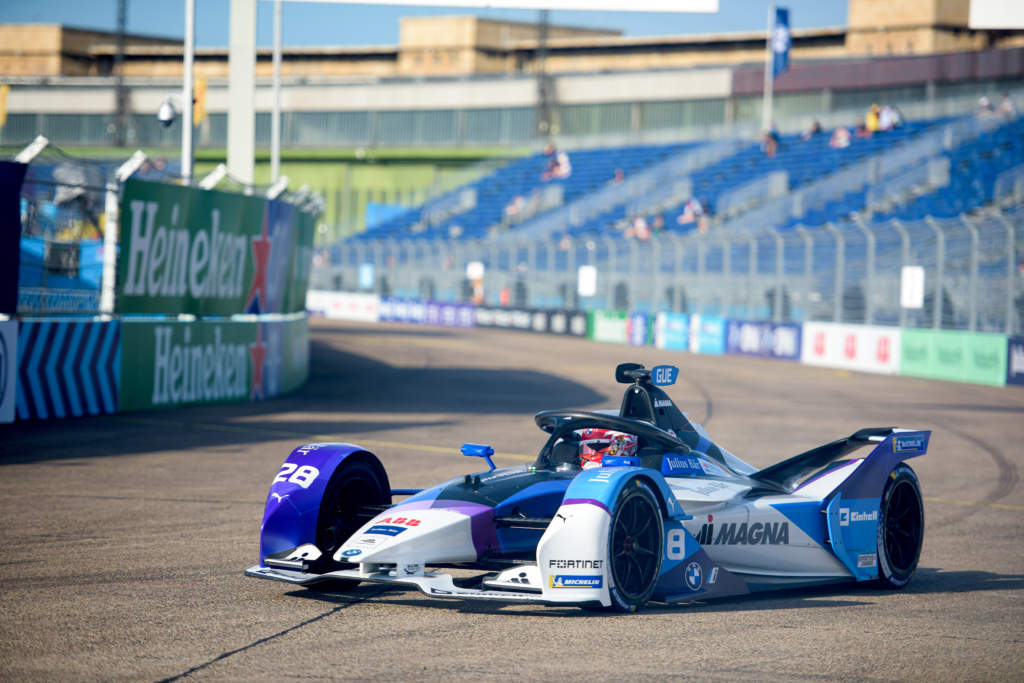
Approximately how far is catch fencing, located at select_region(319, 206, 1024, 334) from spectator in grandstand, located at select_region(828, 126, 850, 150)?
8.25 meters

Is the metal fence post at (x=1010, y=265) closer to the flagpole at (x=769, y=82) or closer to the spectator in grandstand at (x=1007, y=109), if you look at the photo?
the spectator in grandstand at (x=1007, y=109)

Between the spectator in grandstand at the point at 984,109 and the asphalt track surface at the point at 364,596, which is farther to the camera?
the spectator in grandstand at the point at 984,109

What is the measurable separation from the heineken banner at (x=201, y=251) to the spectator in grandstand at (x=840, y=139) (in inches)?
1090

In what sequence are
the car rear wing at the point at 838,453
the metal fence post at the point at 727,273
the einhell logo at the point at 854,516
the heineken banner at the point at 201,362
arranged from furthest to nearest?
the metal fence post at the point at 727,273 < the heineken banner at the point at 201,362 < the car rear wing at the point at 838,453 < the einhell logo at the point at 854,516

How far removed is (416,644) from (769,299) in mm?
26449

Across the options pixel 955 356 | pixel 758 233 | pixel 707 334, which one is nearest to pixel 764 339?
pixel 707 334

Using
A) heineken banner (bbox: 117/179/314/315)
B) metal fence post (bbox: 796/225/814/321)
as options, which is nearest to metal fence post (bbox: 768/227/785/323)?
metal fence post (bbox: 796/225/814/321)

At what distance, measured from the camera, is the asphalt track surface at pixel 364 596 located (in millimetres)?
5445

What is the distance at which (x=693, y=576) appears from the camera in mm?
6695

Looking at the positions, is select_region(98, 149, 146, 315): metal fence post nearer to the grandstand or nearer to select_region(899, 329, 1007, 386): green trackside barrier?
the grandstand

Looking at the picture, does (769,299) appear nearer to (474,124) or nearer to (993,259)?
(993,259)

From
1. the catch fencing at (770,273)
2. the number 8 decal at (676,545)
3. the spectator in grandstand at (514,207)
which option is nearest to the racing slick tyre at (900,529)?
the number 8 decal at (676,545)

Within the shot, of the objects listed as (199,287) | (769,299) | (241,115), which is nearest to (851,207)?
(769,299)

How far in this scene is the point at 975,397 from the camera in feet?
71.1
